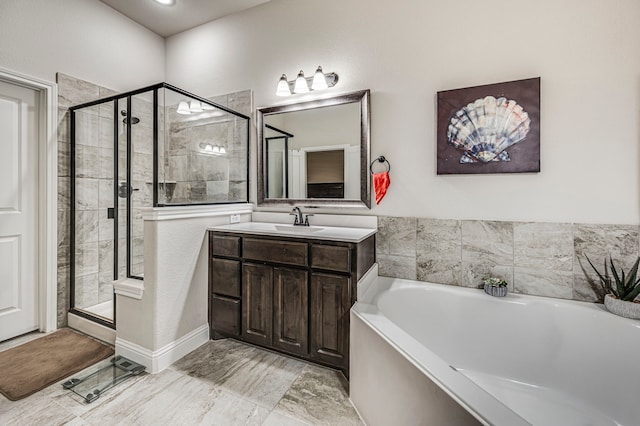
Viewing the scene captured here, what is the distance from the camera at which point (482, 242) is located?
6.59 ft

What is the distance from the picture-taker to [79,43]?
8.55 feet

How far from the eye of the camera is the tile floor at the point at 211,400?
4.98 feet

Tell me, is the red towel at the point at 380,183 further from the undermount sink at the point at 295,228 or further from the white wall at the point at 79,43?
the white wall at the point at 79,43

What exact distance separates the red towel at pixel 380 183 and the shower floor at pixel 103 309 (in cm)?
242

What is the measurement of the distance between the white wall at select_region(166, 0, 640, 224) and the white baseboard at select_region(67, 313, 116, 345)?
2.33 m

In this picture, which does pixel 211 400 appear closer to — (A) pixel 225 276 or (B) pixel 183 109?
(A) pixel 225 276

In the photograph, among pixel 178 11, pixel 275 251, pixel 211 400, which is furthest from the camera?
pixel 178 11

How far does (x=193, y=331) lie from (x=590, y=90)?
3.13 meters

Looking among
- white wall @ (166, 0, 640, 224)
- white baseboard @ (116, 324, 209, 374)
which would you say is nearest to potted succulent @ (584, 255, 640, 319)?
white wall @ (166, 0, 640, 224)

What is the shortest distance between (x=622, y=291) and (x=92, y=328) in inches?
144

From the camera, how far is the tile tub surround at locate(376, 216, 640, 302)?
176 cm

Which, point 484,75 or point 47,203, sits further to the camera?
point 47,203

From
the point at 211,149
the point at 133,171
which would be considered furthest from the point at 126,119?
the point at 211,149

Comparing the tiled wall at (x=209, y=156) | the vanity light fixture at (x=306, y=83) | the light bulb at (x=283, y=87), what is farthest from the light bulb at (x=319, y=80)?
the tiled wall at (x=209, y=156)
